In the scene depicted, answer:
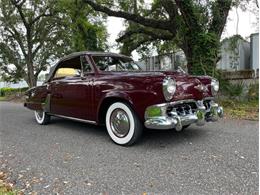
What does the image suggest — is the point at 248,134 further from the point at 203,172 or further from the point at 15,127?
the point at 15,127

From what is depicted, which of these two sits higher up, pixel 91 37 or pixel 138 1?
pixel 138 1

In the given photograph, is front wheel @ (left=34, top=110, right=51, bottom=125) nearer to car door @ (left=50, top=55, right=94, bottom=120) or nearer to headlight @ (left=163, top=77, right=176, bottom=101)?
car door @ (left=50, top=55, right=94, bottom=120)

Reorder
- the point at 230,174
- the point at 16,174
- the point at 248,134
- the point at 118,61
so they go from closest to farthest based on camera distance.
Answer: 1. the point at 230,174
2. the point at 16,174
3. the point at 248,134
4. the point at 118,61

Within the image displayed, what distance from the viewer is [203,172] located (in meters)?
3.15

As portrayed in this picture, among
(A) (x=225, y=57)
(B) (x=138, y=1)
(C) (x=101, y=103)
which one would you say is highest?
(B) (x=138, y=1)

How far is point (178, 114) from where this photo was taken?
4.07m

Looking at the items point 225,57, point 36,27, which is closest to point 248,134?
point 225,57

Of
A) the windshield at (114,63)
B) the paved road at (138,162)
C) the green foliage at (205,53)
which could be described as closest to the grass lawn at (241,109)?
the green foliage at (205,53)

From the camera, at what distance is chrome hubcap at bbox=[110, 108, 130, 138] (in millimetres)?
4324

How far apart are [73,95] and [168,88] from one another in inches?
87.6

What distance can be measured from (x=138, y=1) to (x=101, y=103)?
9.49 meters

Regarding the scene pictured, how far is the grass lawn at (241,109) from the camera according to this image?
700cm

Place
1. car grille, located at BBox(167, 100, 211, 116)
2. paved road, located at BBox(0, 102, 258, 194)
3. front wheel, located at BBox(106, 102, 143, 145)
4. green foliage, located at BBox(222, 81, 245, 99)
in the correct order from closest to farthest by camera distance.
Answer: paved road, located at BBox(0, 102, 258, 194) → car grille, located at BBox(167, 100, 211, 116) → front wheel, located at BBox(106, 102, 143, 145) → green foliage, located at BBox(222, 81, 245, 99)

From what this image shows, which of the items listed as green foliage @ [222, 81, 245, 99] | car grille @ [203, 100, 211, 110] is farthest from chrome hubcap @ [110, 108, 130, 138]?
green foliage @ [222, 81, 245, 99]
